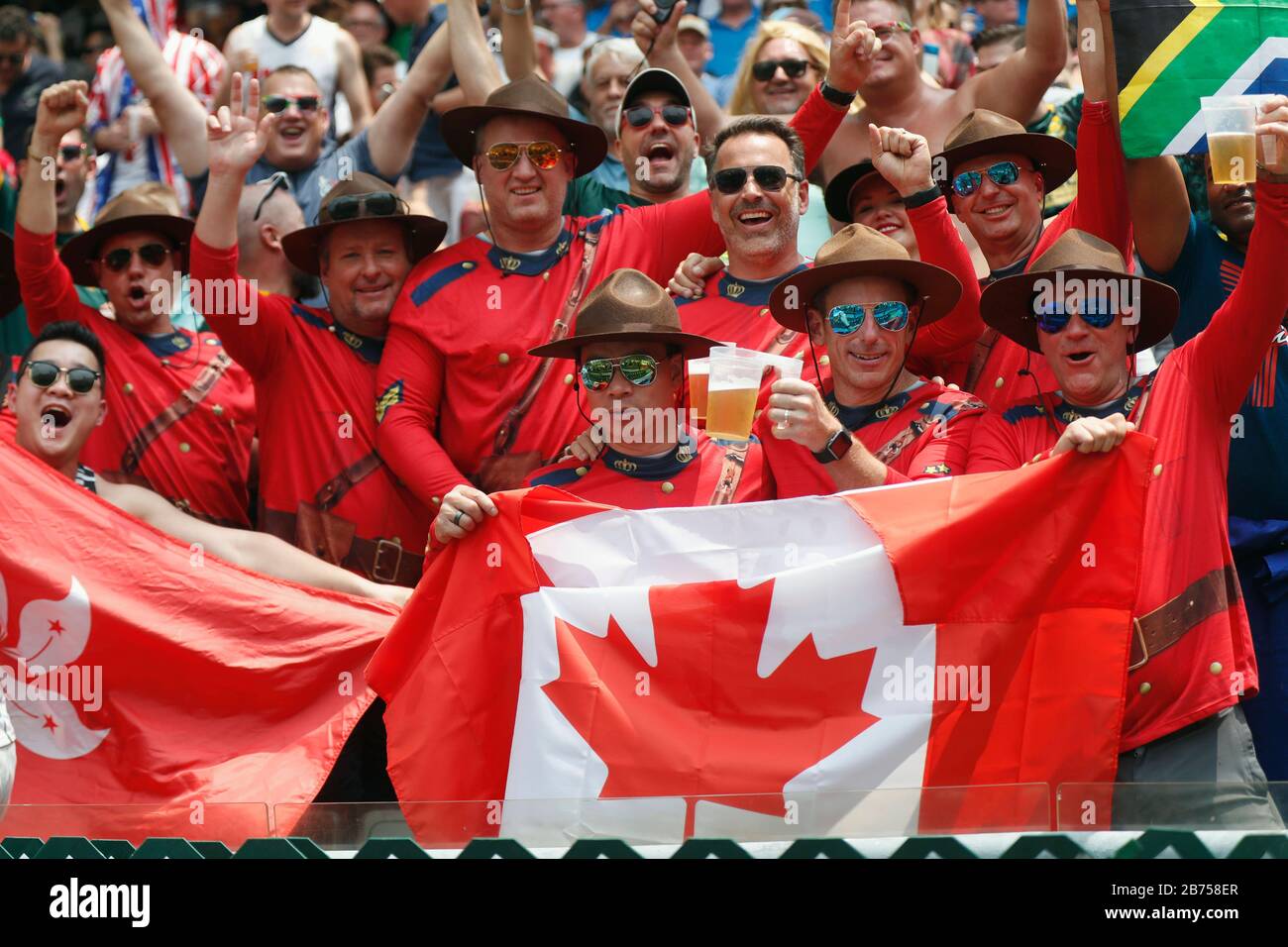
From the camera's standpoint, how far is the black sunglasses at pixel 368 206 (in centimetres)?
713

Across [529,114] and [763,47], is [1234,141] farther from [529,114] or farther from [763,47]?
[763,47]

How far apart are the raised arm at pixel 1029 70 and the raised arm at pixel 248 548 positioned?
3.16 meters

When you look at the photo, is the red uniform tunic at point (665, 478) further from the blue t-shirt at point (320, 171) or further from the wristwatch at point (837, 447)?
the blue t-shirt at point (320, 171)

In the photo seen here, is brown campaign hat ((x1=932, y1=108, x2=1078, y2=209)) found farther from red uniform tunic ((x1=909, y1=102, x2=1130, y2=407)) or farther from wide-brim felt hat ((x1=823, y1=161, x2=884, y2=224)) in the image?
wide-brim felt hat ((x1=823, y1=161, x2=884, y2=224))

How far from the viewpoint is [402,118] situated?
8.45 m

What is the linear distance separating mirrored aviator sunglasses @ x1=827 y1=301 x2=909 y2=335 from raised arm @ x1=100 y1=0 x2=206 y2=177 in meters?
4.29

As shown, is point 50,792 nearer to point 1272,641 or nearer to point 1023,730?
point 1023,730

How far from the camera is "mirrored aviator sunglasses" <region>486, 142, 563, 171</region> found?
703 cm

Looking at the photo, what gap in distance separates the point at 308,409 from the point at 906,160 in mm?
2428

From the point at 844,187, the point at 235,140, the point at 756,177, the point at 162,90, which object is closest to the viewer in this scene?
the point at 756,177

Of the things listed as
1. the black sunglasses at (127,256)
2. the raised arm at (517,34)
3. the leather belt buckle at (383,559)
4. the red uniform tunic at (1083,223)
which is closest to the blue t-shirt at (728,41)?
the raised arm at (517,34)

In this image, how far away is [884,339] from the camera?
5801 mm

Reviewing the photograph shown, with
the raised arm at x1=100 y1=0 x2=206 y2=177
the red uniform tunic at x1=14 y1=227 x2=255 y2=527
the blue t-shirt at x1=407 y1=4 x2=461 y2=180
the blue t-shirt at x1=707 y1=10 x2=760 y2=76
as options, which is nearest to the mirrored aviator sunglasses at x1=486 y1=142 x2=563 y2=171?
the red uniform tunic at x1=14 y1=227 x2=255 y2=527

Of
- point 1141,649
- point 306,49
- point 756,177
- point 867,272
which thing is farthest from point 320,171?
point 1141,649
